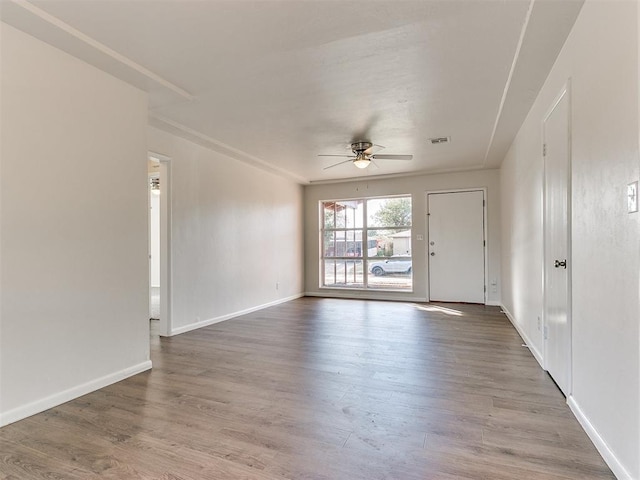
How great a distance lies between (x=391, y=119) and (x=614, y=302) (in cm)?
274

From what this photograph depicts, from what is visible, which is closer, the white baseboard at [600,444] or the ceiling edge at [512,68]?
the white baseboard at [600,444]

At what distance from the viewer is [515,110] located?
3.41 m

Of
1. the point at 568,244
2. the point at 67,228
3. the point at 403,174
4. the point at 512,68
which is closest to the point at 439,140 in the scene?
the point at 512,68

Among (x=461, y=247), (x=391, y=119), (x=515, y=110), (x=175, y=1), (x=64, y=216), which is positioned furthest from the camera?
(x=461, y=247)

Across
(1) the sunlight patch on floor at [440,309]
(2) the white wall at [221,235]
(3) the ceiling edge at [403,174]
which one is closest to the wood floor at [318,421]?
(2) the white wall at [221,235]

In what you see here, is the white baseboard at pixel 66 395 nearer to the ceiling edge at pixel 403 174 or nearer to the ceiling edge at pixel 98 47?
the ceiling edge at pixel 98 47

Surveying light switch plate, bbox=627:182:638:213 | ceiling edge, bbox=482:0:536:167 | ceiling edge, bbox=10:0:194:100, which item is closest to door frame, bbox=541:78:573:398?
ceiling edge, bbox=482:0:536:167

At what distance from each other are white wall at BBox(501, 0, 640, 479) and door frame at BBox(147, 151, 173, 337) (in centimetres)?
390

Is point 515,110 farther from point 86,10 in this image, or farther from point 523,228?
point 86,10

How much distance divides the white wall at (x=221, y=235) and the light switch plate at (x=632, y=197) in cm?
409

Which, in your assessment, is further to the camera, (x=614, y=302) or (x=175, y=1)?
(x=175, y=1)

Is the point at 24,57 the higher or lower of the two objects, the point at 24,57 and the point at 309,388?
the higher

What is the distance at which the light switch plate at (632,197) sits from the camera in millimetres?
1359

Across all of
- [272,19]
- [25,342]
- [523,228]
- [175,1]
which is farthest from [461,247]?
[25,342]
